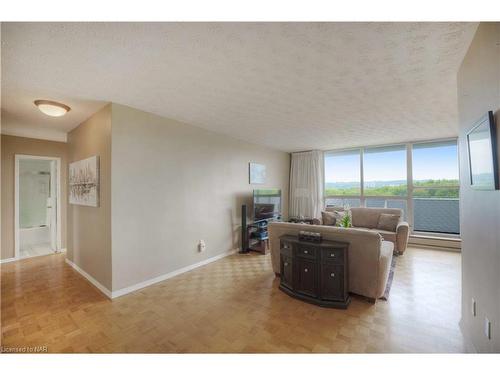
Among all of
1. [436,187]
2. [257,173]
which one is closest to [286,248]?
[257,173]

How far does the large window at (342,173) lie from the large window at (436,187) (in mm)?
1260

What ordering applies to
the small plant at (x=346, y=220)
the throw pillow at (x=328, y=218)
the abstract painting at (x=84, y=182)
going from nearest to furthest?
the abstract painting at (x=84, y=182) < the small plant at (x=346, y=220) < the throw pillow at (x=328, y=218)

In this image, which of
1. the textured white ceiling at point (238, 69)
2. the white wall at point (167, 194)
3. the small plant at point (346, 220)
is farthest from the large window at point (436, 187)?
the white wall at point (167, 194)

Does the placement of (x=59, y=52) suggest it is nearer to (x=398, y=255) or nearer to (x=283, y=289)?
(x=283, y=289)

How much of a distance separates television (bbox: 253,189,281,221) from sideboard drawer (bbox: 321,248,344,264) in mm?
2190

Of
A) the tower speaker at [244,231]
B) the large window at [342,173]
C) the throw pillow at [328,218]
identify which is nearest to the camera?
the tower speaker at [244,231]

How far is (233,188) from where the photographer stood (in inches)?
173

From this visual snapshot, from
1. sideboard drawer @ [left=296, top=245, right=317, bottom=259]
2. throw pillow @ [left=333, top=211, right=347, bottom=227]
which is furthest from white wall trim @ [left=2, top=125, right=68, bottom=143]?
throw pillow @ [left=333, top=211, right=347, bottom=227]

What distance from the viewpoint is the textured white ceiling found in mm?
1416

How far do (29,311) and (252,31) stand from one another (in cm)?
348

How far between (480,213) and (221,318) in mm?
2264

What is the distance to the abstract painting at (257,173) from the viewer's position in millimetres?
4871

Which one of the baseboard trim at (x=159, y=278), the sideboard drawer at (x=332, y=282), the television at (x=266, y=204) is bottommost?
the baseboard trim at (x=159, y=278)

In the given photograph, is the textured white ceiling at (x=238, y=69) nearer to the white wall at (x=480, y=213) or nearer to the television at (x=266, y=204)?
the white wall at (x=480, y=213)
